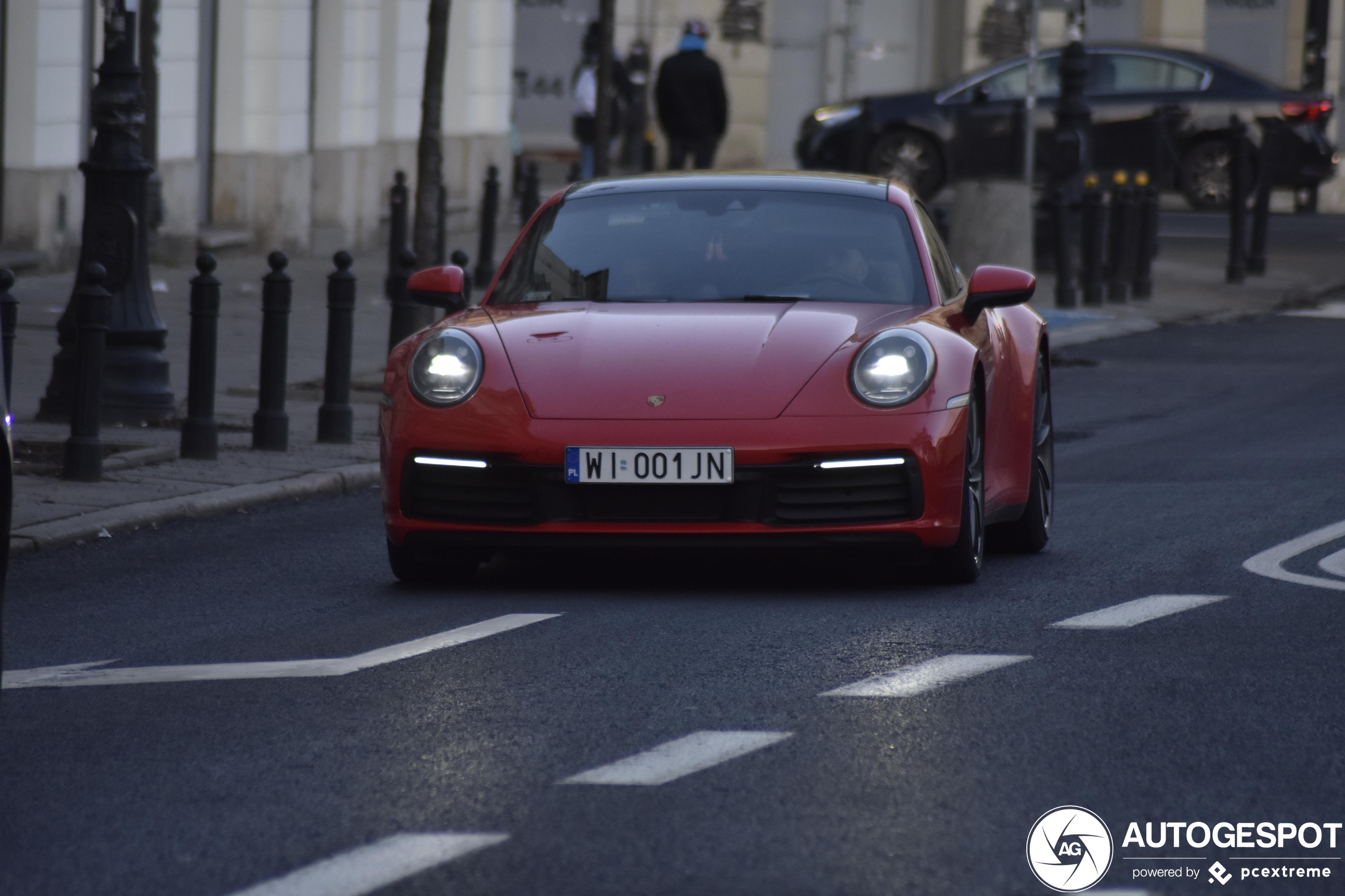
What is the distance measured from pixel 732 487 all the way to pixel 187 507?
9.98ft

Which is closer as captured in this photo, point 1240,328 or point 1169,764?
point 1169,764

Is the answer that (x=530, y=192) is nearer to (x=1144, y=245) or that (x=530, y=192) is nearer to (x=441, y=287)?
(x=1144, y=245)

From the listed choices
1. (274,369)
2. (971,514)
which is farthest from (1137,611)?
(274,369)

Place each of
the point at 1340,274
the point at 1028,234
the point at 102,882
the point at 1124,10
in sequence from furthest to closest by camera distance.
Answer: the point at 1124,10 → the point at 1340,274 → the point at 1028,234 → the point at 102,882

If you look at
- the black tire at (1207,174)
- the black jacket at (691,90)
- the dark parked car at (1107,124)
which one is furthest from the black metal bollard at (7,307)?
the black tire at (1207,174)

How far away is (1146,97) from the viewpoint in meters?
30.2

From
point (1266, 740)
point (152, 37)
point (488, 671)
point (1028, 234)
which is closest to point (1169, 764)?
point (1266, 740)

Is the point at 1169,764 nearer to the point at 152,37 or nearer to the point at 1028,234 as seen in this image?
the point at 1028,234

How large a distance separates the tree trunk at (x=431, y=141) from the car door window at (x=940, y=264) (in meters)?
6.56

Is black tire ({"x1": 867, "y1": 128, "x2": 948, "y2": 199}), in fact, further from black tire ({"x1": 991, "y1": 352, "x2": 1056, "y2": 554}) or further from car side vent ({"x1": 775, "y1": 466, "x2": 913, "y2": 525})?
car side vent ({"x1": 775, "y1": 466, "x2": 913, "y2": 525})

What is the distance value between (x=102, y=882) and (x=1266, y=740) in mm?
2466

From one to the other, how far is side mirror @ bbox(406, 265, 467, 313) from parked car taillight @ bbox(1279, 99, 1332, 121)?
2301 centimetres

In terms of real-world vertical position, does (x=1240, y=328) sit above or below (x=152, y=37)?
below

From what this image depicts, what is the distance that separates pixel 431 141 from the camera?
15055 mm
